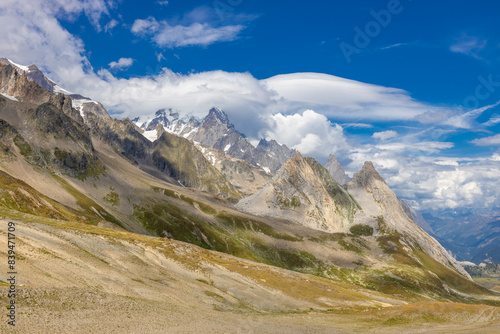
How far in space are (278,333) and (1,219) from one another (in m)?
68.0

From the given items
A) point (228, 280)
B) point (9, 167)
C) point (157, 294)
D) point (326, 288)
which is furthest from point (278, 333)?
point (9, 167)

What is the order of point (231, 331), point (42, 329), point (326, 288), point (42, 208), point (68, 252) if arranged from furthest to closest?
point (42, 208) → point (326, 288) → point (68, 252) → point (231, 331) → point (42, 329)

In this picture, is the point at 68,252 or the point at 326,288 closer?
the point at 68,252

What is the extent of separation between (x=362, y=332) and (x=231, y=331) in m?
25.6

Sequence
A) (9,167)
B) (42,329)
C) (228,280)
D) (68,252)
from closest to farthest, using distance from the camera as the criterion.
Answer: (42,329) → (68,252) → (228,280) → (9,167)

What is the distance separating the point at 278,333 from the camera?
2163 inches

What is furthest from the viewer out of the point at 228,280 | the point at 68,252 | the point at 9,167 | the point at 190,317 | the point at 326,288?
the point at 9,167

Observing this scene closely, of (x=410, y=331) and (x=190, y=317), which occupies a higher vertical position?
(x=410, y=331)

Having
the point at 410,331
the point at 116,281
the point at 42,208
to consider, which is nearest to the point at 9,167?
the point at 42,208

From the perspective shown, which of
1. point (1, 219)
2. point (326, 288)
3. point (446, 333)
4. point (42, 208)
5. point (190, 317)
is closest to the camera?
point (190, 317)

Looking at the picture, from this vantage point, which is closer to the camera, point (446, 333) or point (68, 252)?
point (446, 333)

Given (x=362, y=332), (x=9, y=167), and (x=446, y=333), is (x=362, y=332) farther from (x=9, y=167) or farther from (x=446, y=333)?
(x=9, y=167)

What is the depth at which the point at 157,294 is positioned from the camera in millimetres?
63250

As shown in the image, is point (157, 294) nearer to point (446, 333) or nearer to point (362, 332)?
point (362, 332)
